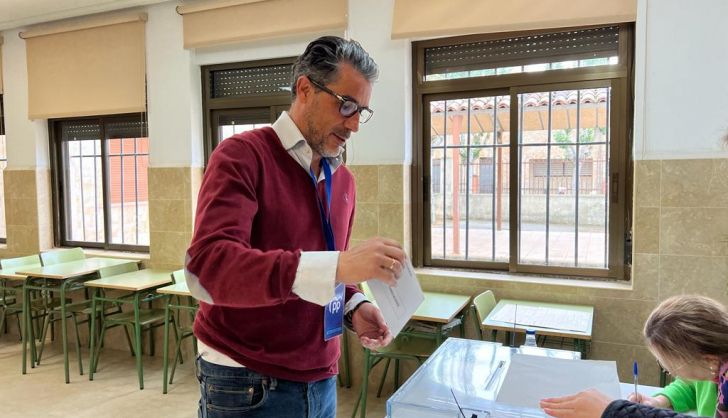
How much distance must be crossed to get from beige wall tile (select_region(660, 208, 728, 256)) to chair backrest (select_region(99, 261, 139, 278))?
3.94m

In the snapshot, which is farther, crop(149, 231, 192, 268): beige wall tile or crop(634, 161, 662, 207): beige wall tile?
crop(149, 231, 192, 268): beige wall tile

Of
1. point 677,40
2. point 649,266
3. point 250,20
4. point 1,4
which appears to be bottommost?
point 649,266

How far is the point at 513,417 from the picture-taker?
4.20 feet

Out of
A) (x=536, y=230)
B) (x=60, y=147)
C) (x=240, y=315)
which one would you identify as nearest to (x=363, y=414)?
(x=536, y=230)

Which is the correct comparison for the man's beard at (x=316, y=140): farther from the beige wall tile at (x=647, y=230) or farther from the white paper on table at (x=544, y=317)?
the beige wall tile at (x=647, y=230)

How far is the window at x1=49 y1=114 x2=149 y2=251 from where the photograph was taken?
4898 millimetres

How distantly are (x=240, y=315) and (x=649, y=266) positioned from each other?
281 cm

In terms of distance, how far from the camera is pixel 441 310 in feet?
10.4

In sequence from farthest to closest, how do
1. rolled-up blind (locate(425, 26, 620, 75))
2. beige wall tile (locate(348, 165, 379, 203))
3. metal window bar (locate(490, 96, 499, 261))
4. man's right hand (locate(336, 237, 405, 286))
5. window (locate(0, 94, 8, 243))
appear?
window (locate(0, 94, 8, 243)), beige wall tile (locate(348, 165, 379, 203)), metal window bar (locate(490, 96, 499, 261)), rolled-up blind (locate(425, 26, 620, 75)), man's right hand (locate(336, 237, 405, 286))

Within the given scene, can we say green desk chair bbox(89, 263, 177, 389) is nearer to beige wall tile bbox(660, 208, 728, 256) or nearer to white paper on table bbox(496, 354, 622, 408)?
white paper on table bbox(496, 354, 622, 408)

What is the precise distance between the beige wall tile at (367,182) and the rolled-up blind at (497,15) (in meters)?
0.92

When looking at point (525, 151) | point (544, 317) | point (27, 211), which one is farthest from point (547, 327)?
point (27, 211)

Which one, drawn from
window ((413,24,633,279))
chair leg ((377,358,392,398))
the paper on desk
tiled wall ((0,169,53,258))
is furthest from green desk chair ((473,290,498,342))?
tiled wall ((0,169,53,258))

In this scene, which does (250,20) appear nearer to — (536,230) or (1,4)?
(1,4)
